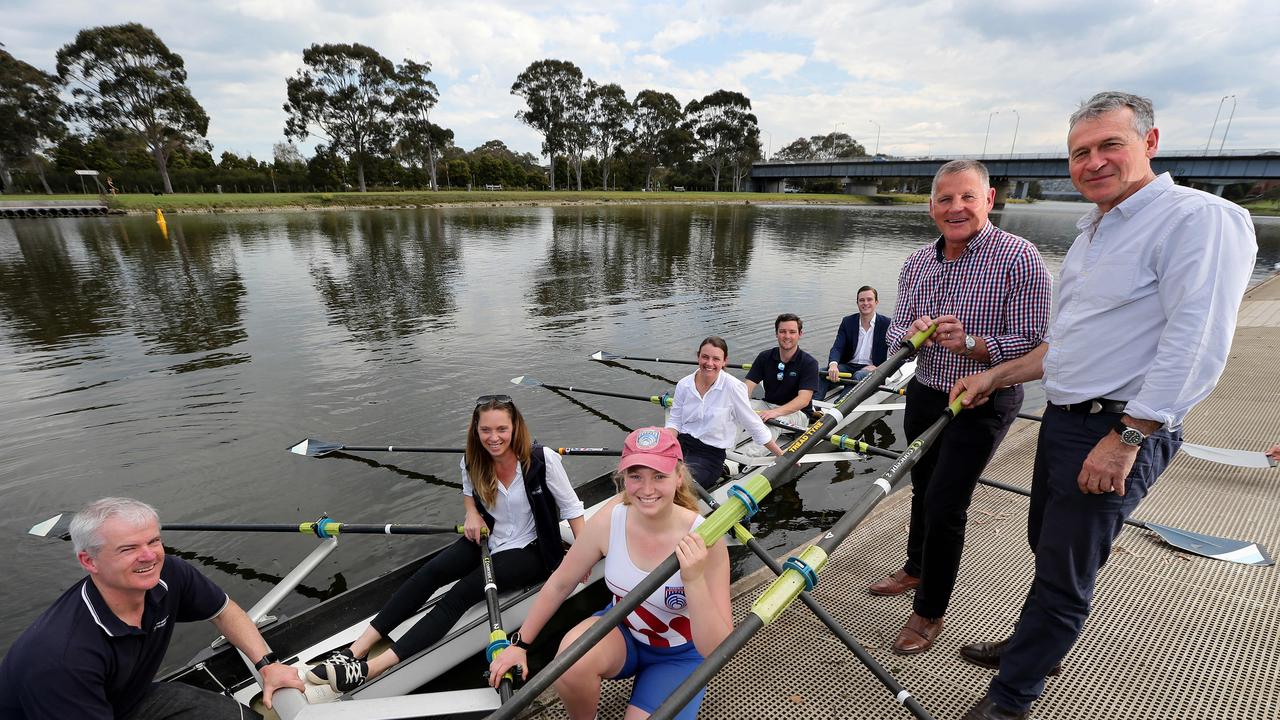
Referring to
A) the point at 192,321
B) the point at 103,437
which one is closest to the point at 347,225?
the point at 192,321

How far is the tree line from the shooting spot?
55500mm

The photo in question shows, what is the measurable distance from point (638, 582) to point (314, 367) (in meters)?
10.4

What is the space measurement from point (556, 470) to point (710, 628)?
78.6 inches

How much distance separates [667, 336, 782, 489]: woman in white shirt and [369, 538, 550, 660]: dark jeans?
2031mm

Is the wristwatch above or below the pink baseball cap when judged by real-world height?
above

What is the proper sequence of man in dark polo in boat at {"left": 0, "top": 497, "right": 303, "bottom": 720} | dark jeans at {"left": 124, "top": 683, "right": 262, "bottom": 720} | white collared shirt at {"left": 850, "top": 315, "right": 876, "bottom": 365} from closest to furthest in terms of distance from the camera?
man in dark polo in boat at {"left": 0, "top": 497, "right": 303, "bottom": 720} → dark jeans at {"left": 124, "top": 683, "right": 262, "bottom": 720} → white collared shirt at {"left": 850, "top": 315, "right": 876, "bottom": 365}

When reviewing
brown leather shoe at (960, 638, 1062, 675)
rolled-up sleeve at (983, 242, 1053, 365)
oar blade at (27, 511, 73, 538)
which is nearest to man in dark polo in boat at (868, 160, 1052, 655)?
rolled-up sleeve at (983, 242, 1053, 365)

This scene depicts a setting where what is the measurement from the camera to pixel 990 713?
260cm

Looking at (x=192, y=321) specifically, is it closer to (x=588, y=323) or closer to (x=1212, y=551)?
(x=588, y=323)

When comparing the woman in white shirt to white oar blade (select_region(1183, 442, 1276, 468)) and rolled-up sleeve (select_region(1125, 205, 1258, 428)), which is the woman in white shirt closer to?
rolled-up sleeve (select_region(1125, 205, 1258, 428))

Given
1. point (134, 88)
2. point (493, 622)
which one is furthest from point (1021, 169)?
point (134, 88)

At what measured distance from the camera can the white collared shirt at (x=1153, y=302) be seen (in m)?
1.93


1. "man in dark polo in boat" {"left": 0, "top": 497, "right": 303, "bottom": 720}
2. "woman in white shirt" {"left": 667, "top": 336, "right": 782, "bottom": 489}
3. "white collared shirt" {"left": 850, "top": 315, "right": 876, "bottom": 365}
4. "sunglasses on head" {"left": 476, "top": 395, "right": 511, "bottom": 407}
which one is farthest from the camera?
"white collared shirt" {"left": 850, "top": 315, "right": 876, "bottom": 365}

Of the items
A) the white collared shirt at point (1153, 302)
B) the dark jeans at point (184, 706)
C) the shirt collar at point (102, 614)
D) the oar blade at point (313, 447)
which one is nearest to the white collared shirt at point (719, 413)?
the white collared shirt at point (1153, 302)
